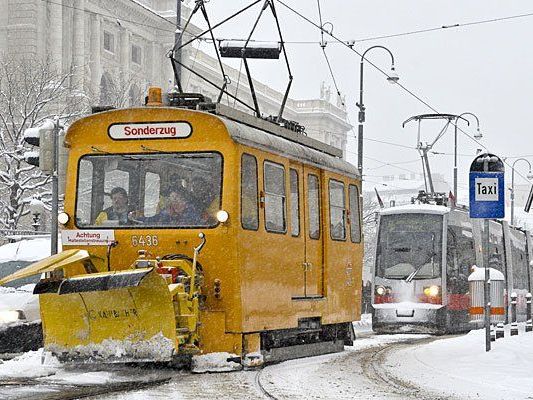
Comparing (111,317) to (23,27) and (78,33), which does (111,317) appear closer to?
(23,27)

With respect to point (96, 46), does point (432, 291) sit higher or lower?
lower

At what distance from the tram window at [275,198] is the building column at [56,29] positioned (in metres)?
57.3

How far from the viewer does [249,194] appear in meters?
14.6

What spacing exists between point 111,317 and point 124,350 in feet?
1.28

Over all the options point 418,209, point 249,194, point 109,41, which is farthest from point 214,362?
point 109,41

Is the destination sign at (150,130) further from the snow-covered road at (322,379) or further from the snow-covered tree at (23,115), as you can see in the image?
the snow-covered tree at (23,115)

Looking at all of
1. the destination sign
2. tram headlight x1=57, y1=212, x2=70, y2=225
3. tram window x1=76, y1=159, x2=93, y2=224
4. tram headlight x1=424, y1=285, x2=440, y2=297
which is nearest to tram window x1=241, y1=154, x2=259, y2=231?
the destination sign

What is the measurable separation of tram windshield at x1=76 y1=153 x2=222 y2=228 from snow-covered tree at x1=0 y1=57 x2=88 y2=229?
28.2 meters

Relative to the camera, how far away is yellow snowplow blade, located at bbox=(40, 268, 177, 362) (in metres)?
13.0

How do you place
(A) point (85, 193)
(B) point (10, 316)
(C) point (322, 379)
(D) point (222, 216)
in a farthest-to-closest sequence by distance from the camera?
(B) point (10, 316)
(A) point (85, 193)
(D) point (222, 216)
(C) point (322, 379)

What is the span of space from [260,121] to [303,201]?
138cm

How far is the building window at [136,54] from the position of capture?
85.8 meters

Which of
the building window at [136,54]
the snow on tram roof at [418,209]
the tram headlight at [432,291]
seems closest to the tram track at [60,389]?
→ the tram headlight at [432,291]

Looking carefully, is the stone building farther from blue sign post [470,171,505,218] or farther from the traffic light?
blue sign post [470,171,505,218]
